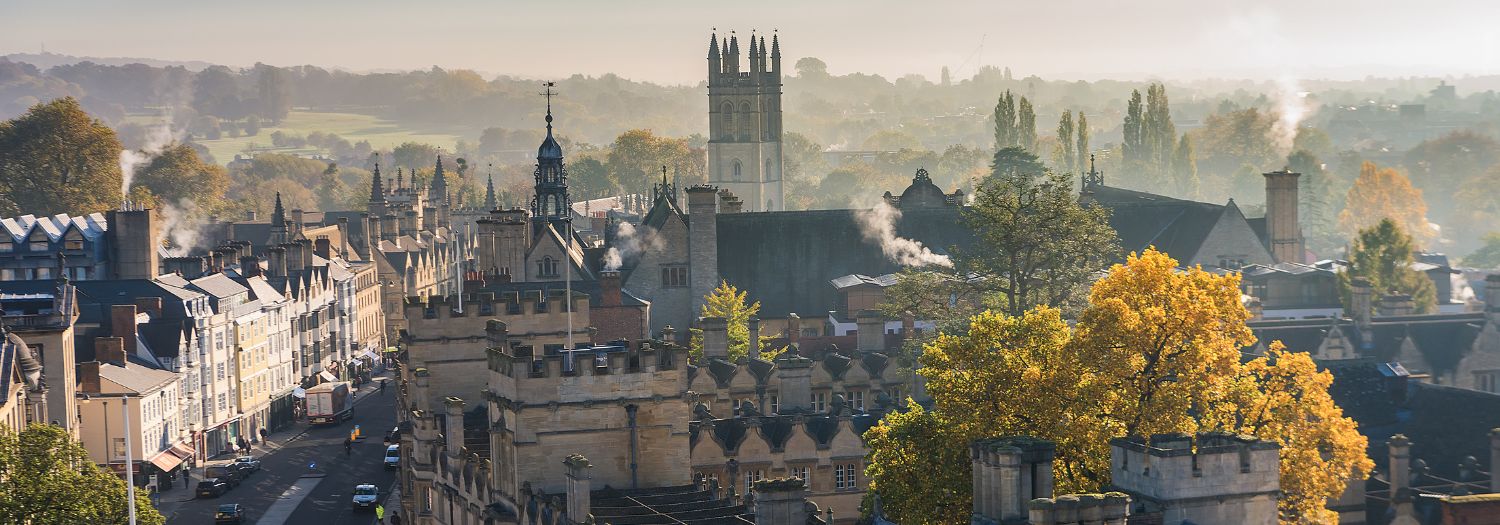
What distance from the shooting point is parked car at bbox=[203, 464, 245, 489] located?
10119 centimetres

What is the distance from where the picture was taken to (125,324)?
10988cm

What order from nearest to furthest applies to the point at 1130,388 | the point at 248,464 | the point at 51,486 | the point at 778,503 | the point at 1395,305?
the point at 778,503 → the point at 51,486 → the point at 1130,388 → the point at 248,464 → the point at 1395,305

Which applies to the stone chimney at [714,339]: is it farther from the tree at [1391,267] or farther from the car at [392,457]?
the tree at [1391,267]

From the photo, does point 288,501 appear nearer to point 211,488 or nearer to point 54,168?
point 211,488

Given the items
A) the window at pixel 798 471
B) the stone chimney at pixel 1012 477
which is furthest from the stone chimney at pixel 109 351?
the stone chimney at pixel 1012 477

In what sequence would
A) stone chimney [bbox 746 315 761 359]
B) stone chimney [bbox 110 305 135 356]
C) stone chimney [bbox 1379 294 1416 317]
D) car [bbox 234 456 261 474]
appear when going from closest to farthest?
stone chimney [bbox 746 315 761 359], car [bbox 234 456 261 474], stone chimney [bbox 110 305 135 356], stone chimney [bbox 1379 294 1416 317]

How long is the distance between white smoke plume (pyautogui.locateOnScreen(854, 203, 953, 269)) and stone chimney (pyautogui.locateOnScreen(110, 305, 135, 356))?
38968 millimetres

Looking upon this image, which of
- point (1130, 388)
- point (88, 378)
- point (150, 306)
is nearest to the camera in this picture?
point (1130, 388)

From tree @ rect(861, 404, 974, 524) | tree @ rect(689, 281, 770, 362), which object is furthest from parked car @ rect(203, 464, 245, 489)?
tree @ rect(861, 404, 974, 524)

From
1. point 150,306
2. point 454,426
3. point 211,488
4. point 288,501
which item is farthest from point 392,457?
point 454,426

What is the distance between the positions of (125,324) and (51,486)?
53.2 m

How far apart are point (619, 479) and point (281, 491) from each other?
151 ft

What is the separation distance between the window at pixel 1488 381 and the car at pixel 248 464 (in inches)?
2197

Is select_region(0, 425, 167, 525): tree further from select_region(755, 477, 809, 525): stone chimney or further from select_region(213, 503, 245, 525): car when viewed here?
select_region(213, 503, 245, 525): car
